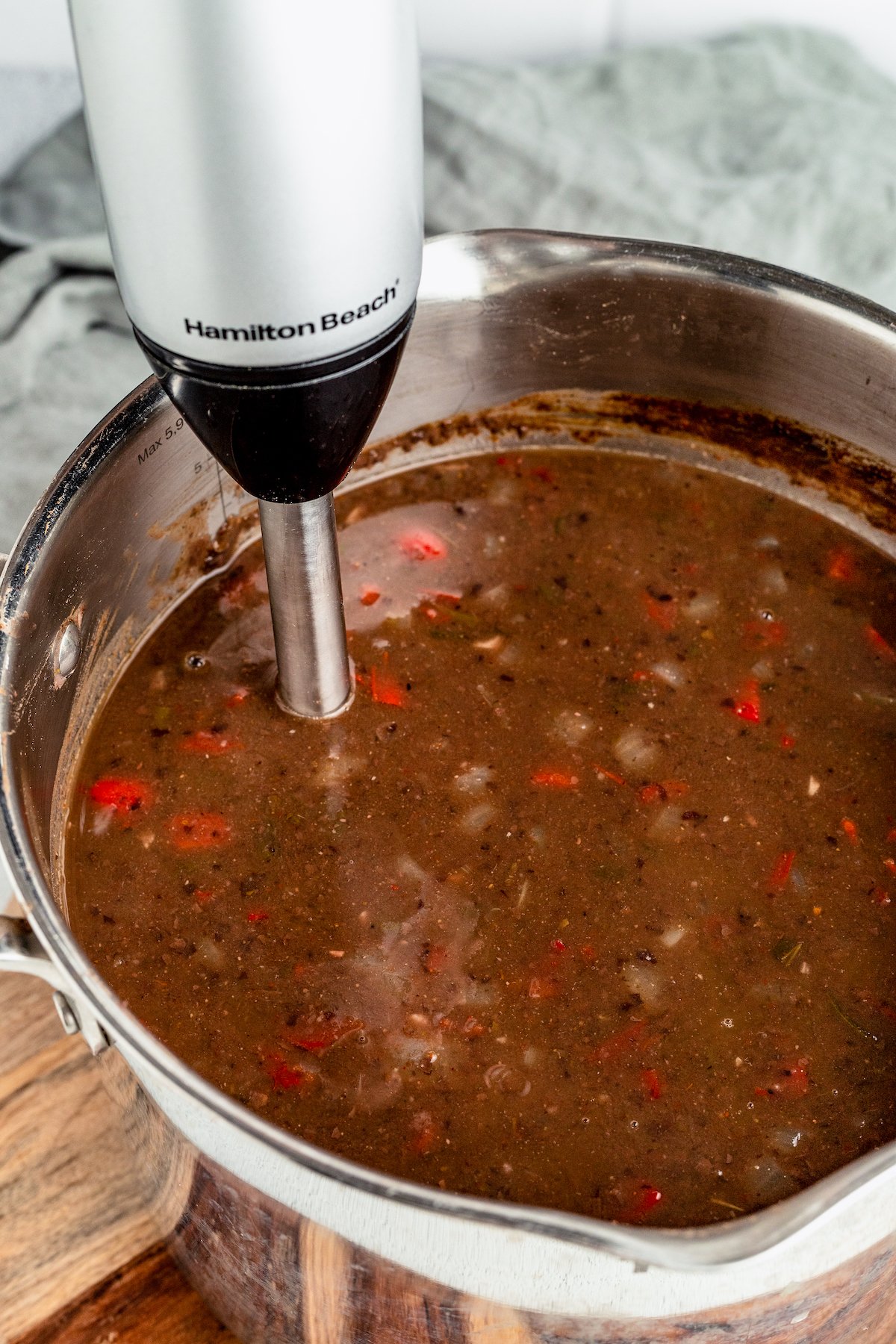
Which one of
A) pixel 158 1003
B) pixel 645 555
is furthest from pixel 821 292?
pixel 158 1003

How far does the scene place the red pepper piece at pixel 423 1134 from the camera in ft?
3.13

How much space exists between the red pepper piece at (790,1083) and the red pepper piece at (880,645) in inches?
16.6

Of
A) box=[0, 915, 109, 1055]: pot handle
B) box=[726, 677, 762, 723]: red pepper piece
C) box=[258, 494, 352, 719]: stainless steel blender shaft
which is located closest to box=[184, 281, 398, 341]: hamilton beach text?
box=[258, 494, 352, 719]: stainless steel blender shaft

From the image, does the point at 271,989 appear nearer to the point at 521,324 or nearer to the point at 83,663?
the point at 83,663

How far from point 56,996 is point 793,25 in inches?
69.7

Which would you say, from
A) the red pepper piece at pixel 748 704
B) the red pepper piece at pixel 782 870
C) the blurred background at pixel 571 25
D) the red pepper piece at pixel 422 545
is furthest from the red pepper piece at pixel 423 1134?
the blurred background at pixel 571 25

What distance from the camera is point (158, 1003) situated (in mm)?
1027

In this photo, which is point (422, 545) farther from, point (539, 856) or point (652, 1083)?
point (652, 1083)

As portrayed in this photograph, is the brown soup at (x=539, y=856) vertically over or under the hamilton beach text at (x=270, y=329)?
under

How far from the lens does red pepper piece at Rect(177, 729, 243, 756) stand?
3.86 ft

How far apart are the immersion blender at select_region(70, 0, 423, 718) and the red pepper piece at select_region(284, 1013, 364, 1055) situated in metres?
0.42

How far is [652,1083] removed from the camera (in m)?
0.98

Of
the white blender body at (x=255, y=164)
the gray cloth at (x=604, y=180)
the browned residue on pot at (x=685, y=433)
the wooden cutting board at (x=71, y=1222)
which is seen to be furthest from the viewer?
the gray cloth at (x=604, y=180)

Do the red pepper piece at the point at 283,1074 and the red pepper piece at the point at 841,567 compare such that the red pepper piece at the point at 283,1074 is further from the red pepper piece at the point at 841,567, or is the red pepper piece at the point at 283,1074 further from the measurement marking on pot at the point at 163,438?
the red pepper piece at the point at 841,567
